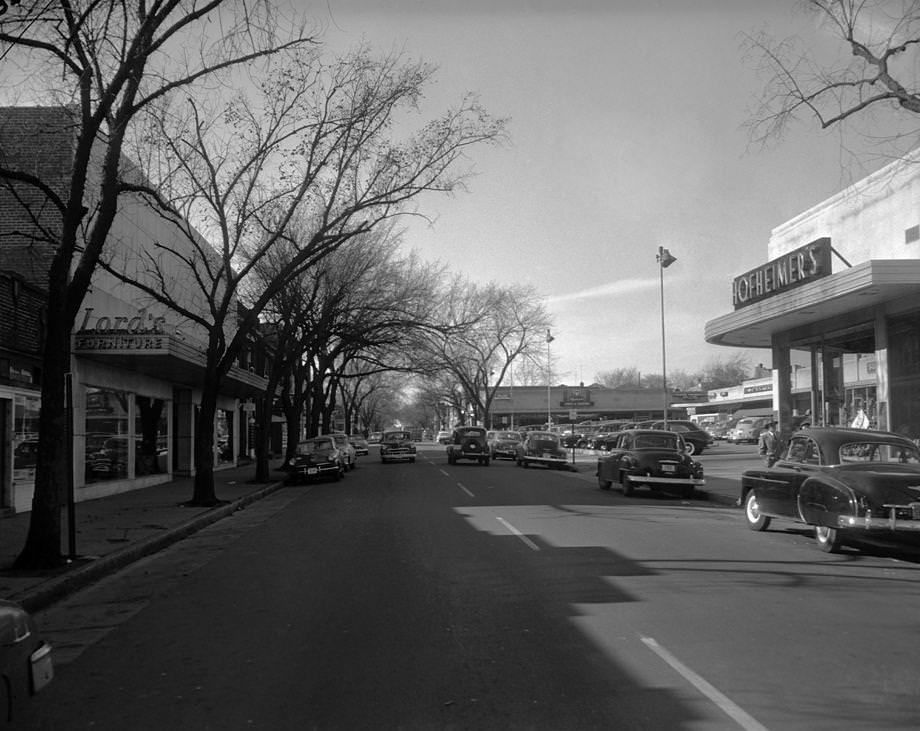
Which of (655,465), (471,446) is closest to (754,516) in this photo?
(655,465)

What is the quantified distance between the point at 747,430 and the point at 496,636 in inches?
1920

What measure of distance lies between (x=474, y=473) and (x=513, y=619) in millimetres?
22085

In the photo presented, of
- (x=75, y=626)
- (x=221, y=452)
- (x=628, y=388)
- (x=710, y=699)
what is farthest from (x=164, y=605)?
(x=628, y=388)

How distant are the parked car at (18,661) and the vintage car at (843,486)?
9.01m

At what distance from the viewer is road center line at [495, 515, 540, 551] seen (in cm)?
1119

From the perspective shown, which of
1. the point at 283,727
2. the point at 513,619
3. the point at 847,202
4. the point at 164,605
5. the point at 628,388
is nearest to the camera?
the point at 283,727

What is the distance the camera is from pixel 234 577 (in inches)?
380

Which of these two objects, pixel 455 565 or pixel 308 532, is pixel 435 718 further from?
pixel 308 532

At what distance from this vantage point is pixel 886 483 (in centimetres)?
1005

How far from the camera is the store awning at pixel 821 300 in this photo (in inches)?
727

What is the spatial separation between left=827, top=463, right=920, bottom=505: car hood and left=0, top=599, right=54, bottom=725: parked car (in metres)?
9.16

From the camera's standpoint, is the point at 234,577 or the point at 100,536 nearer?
the point at 234,577

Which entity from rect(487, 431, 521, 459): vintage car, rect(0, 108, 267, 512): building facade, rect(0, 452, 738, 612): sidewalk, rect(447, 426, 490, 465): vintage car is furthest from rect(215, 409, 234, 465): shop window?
rect(487, 431, 521, 459): vintage car

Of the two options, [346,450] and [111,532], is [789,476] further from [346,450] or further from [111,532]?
[346,450]
